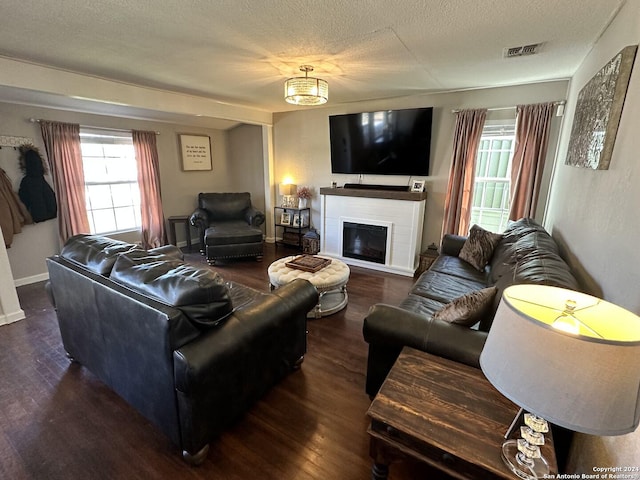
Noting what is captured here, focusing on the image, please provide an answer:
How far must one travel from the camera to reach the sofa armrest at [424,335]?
56.3 inches

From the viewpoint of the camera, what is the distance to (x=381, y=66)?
8.96ft

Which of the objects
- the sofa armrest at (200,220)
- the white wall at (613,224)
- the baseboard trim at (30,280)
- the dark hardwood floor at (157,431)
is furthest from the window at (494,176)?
the baseboard trim at (30,280)

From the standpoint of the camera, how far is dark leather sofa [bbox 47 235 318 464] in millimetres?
1381

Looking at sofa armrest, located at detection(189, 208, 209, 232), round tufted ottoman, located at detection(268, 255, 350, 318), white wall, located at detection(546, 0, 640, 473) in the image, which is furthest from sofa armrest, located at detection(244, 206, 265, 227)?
white wall, located at detection(546, 0, 640, 473)

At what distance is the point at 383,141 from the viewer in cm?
413

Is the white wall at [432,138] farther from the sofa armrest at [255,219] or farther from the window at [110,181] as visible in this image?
the window at [110,181]

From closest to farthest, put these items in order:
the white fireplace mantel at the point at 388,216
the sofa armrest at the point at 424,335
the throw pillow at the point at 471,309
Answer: the sofa armrest at the point at 424,335 < the throw pillow at the point at 471,309 < the white fireplace mantel at the point at 388,216

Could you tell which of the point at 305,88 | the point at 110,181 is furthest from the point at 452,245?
the point at 110,181

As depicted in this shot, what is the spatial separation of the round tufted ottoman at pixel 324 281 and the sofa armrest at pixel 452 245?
1.22 m

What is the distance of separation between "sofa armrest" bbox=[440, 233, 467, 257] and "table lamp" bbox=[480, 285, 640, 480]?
2.55m

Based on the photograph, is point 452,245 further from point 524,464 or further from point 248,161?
point 248,161

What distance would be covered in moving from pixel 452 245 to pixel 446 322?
2.04 metres

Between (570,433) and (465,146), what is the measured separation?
320 cm

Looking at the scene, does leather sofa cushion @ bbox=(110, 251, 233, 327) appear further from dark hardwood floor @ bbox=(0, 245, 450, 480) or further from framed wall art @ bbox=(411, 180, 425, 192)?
framed wall art @ bbox=(411, 180, 425, 192)
